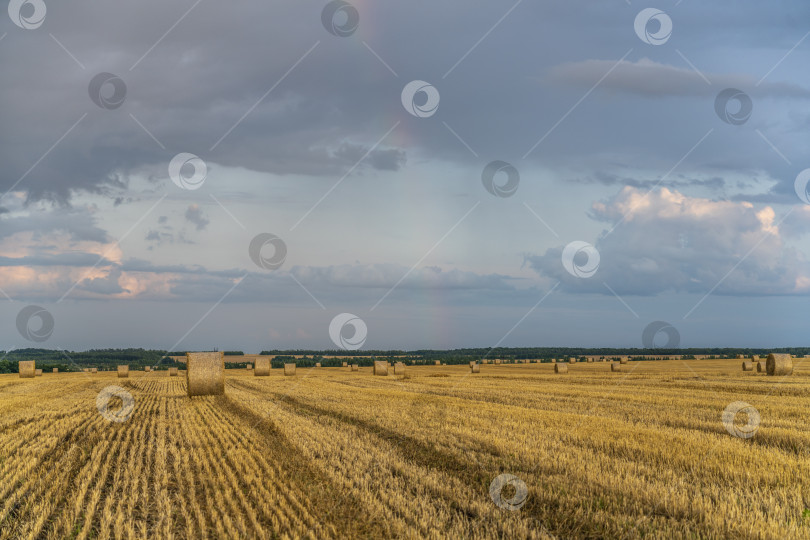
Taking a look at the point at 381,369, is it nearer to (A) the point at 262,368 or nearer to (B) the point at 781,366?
(A) the point at 262,368

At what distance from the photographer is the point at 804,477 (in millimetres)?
9562

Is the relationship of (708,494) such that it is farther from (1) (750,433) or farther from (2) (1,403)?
(2) (1,403)

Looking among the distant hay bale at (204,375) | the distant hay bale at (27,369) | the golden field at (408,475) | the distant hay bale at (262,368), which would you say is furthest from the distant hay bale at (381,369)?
the distant hay bale at (27,369)

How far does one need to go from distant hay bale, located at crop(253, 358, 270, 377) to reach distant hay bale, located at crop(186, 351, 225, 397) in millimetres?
21625

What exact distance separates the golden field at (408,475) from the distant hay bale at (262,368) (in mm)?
31245

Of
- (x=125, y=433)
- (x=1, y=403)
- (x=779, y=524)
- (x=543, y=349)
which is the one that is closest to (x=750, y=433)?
(x=779, y=524)

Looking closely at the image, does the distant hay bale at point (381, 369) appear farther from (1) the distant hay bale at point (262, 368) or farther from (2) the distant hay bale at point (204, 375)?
(2) the distant hay bale at point (204, 375)

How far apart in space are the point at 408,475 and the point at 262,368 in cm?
4134

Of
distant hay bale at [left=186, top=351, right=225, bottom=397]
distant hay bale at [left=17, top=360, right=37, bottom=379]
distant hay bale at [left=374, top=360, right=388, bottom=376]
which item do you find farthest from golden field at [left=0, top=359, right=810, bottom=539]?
distant hay bale at [left=17, top=360, right=37, bottom=379]

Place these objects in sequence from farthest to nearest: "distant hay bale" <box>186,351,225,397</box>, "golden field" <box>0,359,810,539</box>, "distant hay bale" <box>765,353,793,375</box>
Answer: "distant hay bale" <box>765,353,793,375</box>
"distant hay bale" <box>186,351,225,397</box>
"golden field" <box>0,359,810,539</box>

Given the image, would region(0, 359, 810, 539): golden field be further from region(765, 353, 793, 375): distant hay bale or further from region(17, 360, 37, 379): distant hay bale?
region(17, 360, 37, 379): distant hay bale

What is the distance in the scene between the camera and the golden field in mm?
7539

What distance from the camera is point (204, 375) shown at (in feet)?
89.1

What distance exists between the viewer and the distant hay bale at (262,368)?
49031 millimetres
